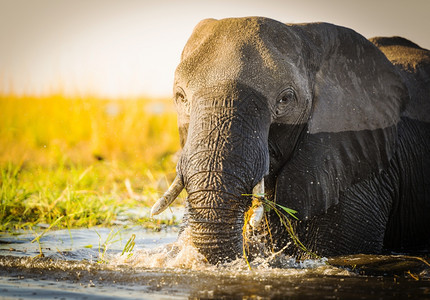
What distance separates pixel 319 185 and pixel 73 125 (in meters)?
11.0

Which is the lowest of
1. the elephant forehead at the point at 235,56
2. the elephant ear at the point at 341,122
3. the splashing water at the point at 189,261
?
the splashing water at the point at 189,261

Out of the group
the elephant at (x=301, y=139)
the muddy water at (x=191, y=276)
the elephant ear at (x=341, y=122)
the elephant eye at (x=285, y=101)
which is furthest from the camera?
the elephant ear at (x=341, y=122)

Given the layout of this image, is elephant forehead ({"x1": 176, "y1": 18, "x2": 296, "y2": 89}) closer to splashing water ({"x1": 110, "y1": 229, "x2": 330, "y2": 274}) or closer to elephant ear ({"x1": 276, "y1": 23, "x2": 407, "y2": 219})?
elephant ear ({"x1": 276, "y1": 23, "x2": 407, "y2": 219})

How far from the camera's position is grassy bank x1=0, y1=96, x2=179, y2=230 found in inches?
315

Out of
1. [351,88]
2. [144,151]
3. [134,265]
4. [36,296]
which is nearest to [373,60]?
Answer: [351,88]

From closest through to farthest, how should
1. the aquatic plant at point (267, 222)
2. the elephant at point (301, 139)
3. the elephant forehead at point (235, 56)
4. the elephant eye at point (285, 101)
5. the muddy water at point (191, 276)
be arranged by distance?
A: the muddy water at point (191, 276) < the elephant at point (301, 139) < the aquatic plant at point (267, 222) < the elephant forehead at point (235, 56) < the elephant eye at point (285, 101)

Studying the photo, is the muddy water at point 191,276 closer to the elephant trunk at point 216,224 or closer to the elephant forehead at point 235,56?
the elephant trunk at point 216,224

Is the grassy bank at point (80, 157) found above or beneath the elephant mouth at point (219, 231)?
beneath

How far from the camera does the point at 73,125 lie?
15742 mm

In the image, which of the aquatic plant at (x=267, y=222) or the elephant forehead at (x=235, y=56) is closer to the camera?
the aquatic plant at (x=267, y=222)

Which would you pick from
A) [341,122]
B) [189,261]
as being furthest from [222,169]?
[341,122]

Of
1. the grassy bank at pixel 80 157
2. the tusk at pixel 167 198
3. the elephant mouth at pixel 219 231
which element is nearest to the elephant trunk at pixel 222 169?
the elephant mouth at pixel 219 231

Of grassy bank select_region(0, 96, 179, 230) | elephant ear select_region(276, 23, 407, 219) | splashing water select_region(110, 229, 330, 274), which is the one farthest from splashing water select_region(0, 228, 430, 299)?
grassy bank select_region(0, 96, 179, 230)

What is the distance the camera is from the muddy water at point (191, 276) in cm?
436
